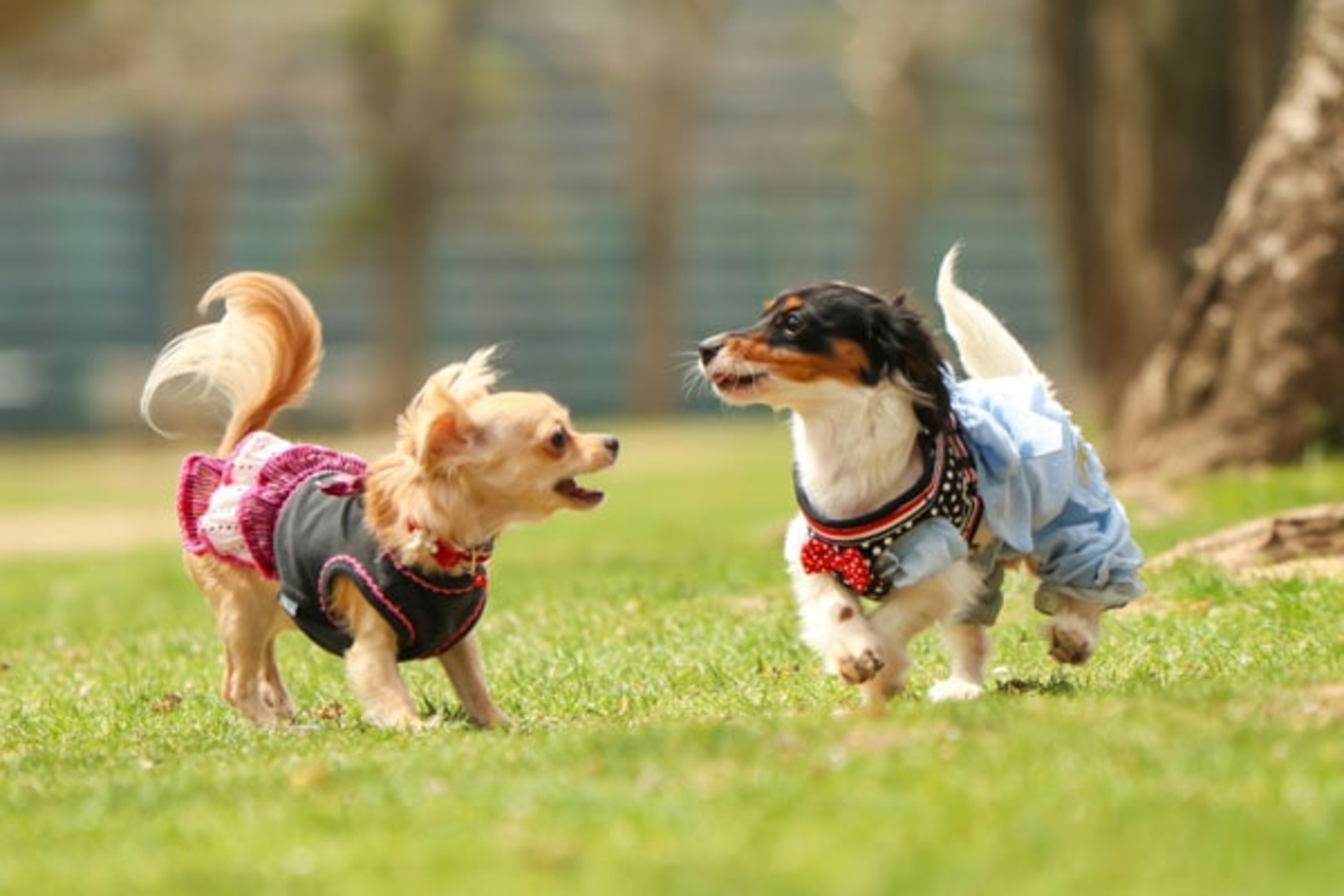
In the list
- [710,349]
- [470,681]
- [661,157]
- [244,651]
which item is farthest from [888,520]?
[661,157]

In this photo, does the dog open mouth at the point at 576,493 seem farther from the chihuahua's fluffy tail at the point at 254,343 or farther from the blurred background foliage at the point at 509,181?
the blurred background foliage at the point at 509,181

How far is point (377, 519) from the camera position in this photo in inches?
289

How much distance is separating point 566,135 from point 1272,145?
31466 millimetres

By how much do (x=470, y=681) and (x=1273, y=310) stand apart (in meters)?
6.92

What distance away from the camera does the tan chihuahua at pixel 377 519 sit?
723 cm

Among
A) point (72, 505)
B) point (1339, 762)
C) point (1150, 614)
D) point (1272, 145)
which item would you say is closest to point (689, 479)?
point (72, 505)

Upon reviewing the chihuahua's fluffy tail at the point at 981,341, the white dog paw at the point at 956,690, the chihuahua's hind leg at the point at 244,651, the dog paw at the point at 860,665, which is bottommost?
the chihuahua's hind leg at the point at 244,651

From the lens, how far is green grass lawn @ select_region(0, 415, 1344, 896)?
187 inches

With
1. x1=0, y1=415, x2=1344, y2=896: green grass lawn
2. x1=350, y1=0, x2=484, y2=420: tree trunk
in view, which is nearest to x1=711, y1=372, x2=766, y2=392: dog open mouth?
x1=0, y1=415, x2=1344, y2=896: green grass lawn

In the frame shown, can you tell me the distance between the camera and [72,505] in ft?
83.7

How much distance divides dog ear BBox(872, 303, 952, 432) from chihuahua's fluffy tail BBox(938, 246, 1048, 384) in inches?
29.3

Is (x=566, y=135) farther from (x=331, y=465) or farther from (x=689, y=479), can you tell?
(x=331, y=465)

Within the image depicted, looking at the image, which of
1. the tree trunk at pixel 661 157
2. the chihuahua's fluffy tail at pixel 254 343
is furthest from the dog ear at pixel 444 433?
the tree trunk at pixel 661 157

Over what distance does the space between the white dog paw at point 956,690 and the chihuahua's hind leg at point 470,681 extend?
1.26m
